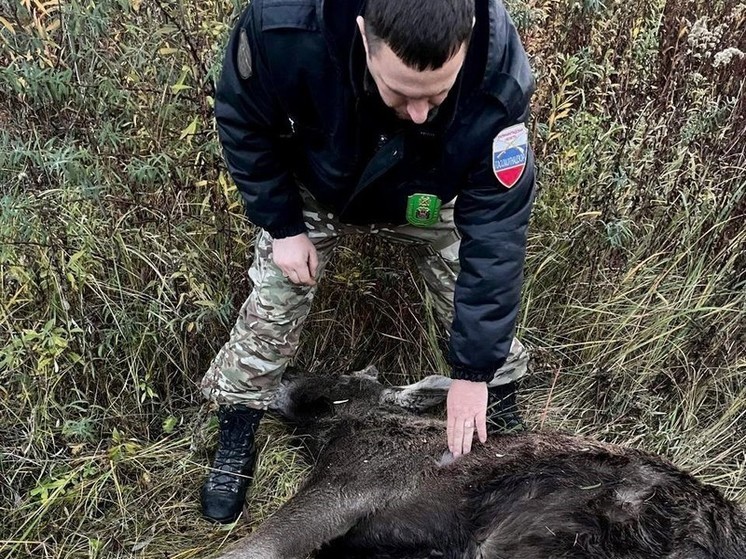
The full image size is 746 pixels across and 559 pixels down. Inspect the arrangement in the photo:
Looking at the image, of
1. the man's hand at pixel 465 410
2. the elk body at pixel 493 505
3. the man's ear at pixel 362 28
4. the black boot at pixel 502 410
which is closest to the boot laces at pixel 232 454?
the elk body at pixel 493 505

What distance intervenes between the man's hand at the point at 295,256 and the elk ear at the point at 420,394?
90 cm

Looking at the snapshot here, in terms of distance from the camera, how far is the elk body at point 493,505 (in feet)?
9.38

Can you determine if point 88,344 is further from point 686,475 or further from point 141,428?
point 686,475

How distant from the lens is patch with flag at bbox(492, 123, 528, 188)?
2.42m

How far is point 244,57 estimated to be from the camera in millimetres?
2459

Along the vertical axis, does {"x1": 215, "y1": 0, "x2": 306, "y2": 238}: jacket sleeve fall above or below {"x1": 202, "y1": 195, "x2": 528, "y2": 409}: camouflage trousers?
above

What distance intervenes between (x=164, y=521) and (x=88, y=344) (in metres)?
0.80

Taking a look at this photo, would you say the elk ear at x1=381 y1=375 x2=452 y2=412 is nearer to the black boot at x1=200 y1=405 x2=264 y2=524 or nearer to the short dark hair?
the black boot at x1=200 y1=405 x2=264 y2=524

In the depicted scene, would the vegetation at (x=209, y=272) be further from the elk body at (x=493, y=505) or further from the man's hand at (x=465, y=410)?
the man's hand at (x=465, y=410)

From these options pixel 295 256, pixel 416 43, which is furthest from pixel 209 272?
pixel 416 43

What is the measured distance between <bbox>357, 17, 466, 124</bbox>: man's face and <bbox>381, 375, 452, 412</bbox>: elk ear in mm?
1658

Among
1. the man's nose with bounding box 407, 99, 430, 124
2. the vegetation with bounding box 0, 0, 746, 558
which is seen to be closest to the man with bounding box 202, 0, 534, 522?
the man's nose with bounding box 407, 99, 430, 124

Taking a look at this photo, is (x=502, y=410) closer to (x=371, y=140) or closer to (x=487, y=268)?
(x=487, y=268)

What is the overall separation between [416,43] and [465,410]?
4.42 ft
